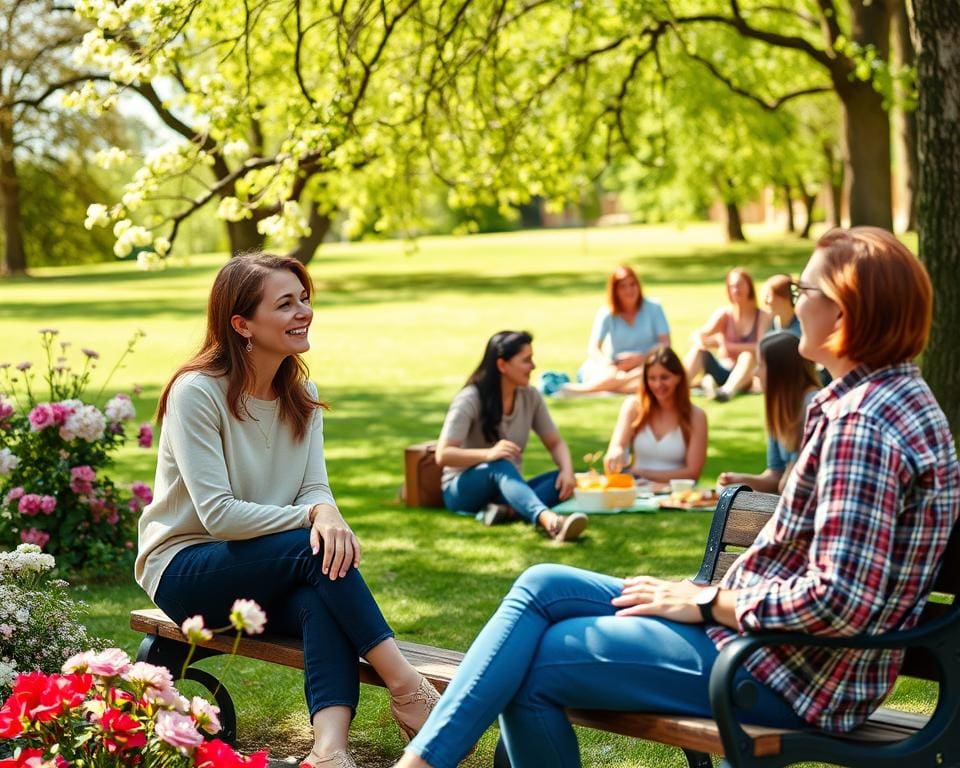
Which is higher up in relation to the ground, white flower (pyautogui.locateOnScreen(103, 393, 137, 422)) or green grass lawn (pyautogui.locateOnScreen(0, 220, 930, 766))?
white flower (pyautogui.locateOnScreen(103, 393, 137, 422))

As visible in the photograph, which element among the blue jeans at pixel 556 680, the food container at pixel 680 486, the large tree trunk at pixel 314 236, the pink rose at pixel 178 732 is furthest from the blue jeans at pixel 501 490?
the large tree trunk at pixel 314 236

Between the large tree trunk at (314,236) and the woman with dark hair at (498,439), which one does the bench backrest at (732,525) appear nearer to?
the woman with dark hair at (498,439)

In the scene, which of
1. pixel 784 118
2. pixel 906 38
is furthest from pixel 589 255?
pixel 906 38

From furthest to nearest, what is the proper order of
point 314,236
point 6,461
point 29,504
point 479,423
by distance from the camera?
point 314,236 < point 479,423 < point 29,504 < point 6,461

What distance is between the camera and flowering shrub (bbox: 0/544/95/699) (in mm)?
4008

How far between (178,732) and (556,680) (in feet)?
2.86

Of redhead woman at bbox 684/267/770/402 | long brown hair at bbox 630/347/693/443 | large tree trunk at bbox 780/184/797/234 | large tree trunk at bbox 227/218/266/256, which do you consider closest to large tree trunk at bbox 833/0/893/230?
redhead woman at bbox 684/267/770/402

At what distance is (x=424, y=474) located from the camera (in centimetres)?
877

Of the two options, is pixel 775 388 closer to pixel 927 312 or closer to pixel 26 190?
pixel 927 312

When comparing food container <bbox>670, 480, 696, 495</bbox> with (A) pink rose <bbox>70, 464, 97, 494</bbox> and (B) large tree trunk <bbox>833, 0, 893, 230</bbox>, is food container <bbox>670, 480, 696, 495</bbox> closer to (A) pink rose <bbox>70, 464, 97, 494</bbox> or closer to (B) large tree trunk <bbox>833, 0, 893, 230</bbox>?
(A) pink rose <bbox>70, 464, 97, 494</bbox>

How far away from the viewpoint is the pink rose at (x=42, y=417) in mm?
6734

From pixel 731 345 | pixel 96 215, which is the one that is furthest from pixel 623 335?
pixel 96 215

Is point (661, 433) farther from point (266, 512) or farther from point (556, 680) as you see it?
point (556, 680)

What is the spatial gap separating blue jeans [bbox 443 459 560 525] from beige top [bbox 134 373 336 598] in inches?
147
